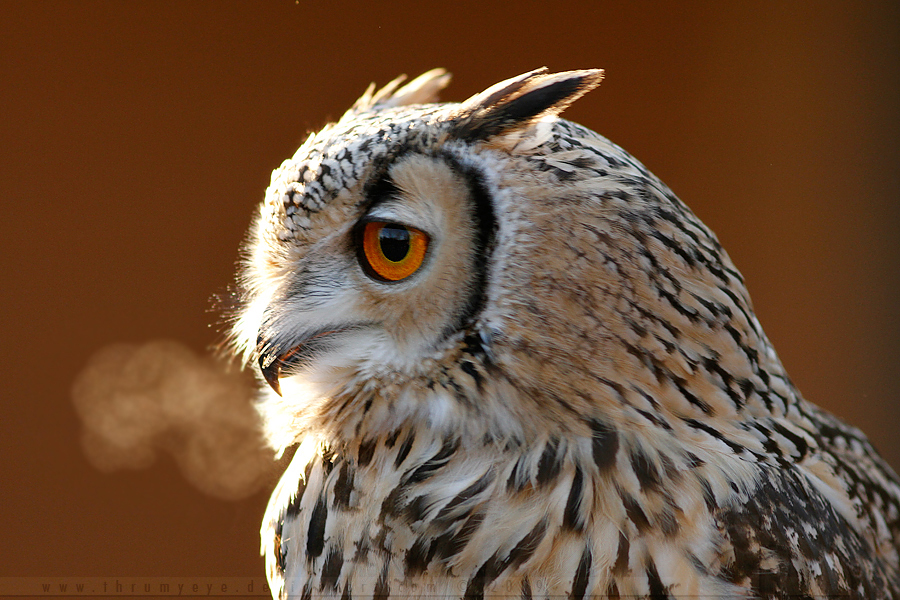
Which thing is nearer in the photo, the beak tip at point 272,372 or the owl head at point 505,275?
the owl head at point 505,275

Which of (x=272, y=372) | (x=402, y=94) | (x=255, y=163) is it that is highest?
(x=402, y=94)

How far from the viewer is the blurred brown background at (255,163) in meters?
1.20

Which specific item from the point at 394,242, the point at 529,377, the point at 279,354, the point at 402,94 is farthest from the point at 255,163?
the point at 529,377

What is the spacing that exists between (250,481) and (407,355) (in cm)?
72

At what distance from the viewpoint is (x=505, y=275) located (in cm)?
71

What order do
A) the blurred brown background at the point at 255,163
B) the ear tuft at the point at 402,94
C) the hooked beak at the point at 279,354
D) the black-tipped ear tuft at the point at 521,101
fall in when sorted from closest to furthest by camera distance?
1. the black-tipped ear tuft at the point at 521,101
2. the hooked beak at the point at 279,354
3. the ear tuft at the point at 402,94
4. the blurred brown background at the point at 255,163

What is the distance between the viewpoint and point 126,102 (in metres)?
1.40

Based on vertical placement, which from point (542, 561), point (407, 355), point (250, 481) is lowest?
point (250, 481)

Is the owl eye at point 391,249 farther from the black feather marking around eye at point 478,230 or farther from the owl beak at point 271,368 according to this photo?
the owl beak at point 271,368

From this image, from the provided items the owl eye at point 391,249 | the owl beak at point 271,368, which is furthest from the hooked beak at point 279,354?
the owl eye at point 391,249

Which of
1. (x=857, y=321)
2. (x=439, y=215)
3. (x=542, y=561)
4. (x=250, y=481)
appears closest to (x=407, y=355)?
(x=439, y=215)

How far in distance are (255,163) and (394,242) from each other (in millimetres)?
706

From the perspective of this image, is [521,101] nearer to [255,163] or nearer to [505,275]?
[505,275]

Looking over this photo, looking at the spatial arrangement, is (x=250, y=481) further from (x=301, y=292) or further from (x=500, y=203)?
(x=500, y=203)
